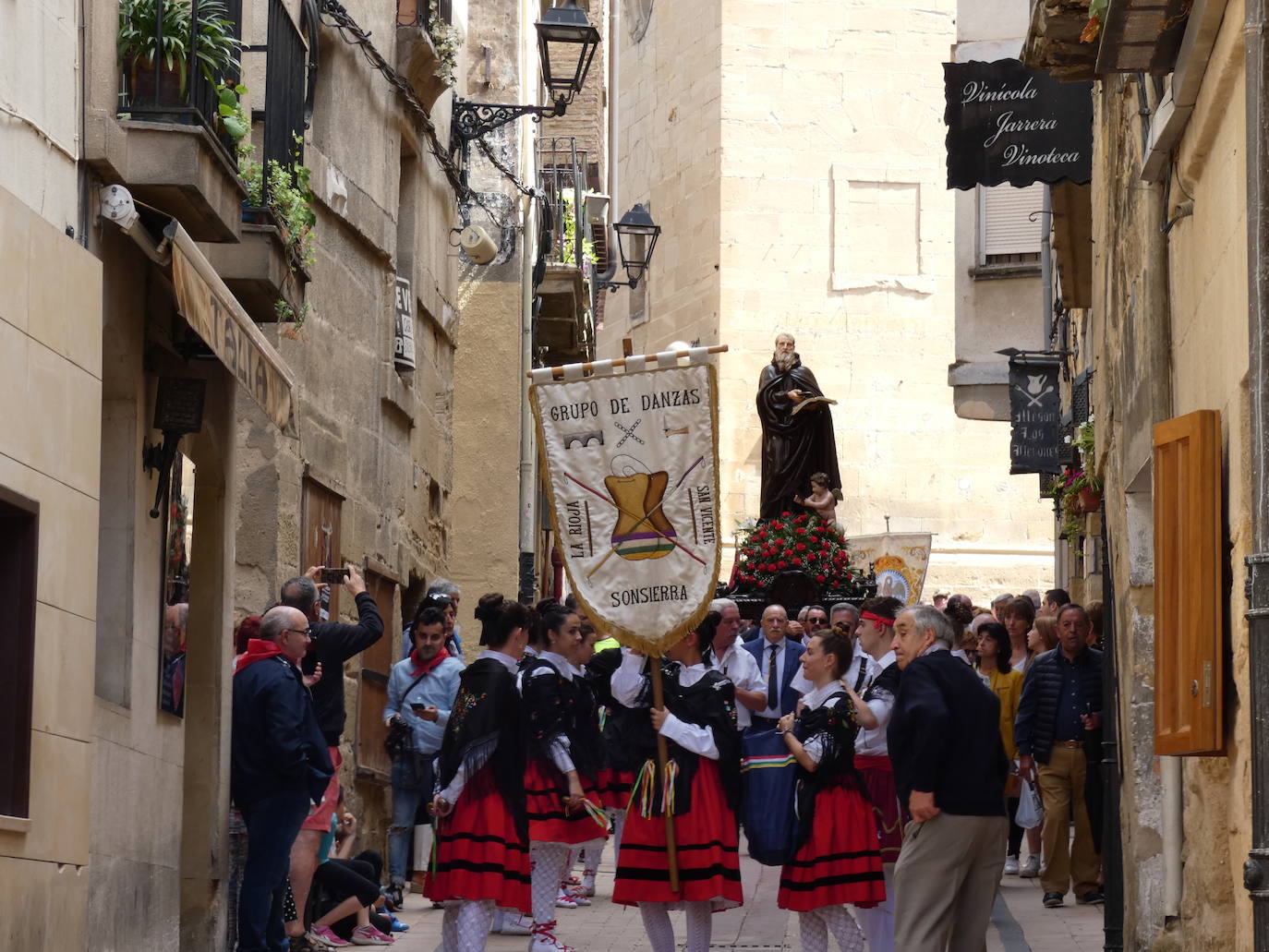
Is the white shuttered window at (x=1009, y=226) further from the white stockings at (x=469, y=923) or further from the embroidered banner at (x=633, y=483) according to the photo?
the white stockings at (x=469, y=923)

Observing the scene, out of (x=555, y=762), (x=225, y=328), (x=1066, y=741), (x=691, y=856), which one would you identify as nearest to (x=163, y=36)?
(x=225, y=328)

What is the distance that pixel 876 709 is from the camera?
33.9 ft

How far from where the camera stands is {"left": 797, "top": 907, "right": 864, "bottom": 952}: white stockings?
33.3 ft

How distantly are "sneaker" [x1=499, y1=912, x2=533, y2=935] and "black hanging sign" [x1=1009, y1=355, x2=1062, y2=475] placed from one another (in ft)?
31.0

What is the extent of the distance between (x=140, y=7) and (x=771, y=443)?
13098 mm

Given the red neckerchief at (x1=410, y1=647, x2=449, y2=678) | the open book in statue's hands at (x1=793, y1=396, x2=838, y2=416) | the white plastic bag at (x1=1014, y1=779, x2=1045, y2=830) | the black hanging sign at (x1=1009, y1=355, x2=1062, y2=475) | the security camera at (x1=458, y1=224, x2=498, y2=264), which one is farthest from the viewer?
the open book in statue's hands at (x1=793, y1=396, x2=838, y2=416)

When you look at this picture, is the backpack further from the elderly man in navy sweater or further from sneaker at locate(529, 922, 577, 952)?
the elderly man in navy sweater

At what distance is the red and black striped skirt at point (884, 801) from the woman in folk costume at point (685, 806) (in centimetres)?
102

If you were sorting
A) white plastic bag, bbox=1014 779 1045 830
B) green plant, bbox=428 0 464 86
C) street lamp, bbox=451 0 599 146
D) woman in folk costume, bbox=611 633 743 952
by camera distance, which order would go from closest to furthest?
1. woman in folk costume, bbox=611 633 743 952
2. white plastic bag, bbox=1014 779 1045 830
3. green plant, bbox=428 0 464 86
4. street lamp, bbox=451 0 599 146

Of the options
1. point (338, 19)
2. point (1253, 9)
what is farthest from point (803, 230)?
point (1253, 9)

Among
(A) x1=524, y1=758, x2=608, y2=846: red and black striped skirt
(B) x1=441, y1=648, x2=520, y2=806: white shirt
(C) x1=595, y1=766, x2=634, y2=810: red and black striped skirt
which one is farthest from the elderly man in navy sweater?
(C) x1=595, y1=766, x2=634, y2=810: red and black striped skirt

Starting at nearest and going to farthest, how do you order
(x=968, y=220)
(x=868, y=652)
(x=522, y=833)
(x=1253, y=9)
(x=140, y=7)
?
(x=1253, y=9) < (x=140, y=7) < (x=522, y=833) < (x=868, y=652) < (x=968, y=220)

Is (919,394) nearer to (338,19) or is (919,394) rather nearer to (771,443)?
(771,443)

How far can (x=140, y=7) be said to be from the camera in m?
9.26
